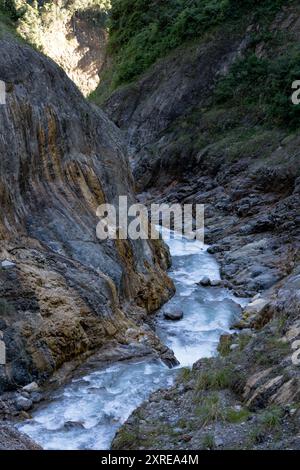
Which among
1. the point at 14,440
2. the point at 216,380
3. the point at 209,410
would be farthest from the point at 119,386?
the point at 14,440

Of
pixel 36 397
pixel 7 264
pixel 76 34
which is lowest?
pixel 36 397

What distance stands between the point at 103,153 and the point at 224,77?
13689 millimetres

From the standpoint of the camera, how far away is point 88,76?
5494cm

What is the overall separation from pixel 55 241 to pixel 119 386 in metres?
3.07

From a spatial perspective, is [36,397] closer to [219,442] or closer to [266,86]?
[219,442]

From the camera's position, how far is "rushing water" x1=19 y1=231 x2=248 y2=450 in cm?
710

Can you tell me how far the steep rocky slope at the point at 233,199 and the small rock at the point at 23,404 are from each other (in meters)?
1.43

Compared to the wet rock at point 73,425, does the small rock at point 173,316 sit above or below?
above

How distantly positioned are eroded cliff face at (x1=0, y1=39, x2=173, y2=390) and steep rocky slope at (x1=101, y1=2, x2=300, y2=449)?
6.36ft

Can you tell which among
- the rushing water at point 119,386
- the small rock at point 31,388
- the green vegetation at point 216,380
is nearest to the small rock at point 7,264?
the small rock at point 31,388

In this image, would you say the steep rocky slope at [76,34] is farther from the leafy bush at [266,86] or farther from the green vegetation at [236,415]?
the green vegetation at [236,415]

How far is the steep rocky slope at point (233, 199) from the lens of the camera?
659 centimetres

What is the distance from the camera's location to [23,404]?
7.66 metres
